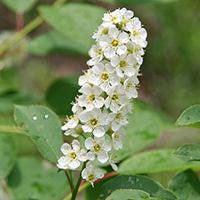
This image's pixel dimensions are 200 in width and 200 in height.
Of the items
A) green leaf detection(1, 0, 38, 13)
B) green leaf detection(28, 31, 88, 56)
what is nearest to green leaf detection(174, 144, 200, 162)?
green leaf detection(28, 31, 88, 56)

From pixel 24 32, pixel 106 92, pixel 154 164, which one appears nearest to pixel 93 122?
pixel 106 92

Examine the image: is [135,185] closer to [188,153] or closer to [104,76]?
[188,153]

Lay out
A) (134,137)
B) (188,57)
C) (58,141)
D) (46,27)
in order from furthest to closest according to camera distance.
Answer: (46,27), (188,57), (134,137), (58,141)

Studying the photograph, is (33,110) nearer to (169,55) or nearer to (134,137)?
(134,137)

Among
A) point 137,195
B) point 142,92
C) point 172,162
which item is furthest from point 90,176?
point 142,92

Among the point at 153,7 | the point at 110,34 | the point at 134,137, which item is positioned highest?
the point at 153,7

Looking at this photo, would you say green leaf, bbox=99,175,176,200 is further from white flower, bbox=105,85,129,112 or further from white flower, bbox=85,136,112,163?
white flower, bbox=105,85,129,112
